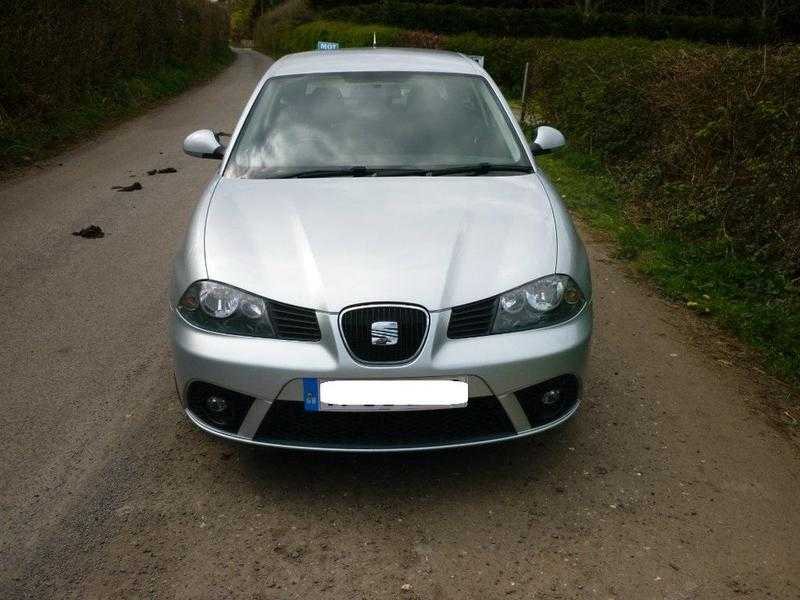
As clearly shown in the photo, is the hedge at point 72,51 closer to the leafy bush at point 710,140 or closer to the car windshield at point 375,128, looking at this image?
the car windshield at point 375,128

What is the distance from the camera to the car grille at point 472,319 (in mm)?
2807

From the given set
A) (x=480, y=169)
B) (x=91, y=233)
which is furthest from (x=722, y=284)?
(x=91, y=233)

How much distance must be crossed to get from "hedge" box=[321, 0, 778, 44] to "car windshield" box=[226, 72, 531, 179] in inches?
1298

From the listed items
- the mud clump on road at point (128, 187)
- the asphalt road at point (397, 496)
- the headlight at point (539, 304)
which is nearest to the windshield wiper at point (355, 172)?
the headlight at point (539, 304)

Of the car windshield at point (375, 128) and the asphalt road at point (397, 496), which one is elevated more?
the car windshield at point (375, 128)

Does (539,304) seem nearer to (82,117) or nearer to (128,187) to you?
(128,187)

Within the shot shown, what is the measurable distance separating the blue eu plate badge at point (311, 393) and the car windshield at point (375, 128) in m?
1.37

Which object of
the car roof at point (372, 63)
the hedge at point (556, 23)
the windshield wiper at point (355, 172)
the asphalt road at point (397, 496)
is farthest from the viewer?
the hedge at point (556, 23)

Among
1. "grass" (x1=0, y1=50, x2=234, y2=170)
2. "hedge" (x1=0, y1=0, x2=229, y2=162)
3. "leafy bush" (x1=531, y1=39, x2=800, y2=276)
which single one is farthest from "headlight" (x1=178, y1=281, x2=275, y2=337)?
"hedge" (x1=0, y1=0, x2=229, y2=162)

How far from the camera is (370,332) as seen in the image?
2762 mm

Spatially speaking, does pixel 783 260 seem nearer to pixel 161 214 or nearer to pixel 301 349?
pixel 301 349

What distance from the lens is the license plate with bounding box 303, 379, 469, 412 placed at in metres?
2.73

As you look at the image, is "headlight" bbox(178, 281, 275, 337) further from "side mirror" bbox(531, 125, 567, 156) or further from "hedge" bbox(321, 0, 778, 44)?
"hedge" bbox(321, 0, 778, 44)

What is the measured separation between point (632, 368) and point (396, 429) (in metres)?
1.94
